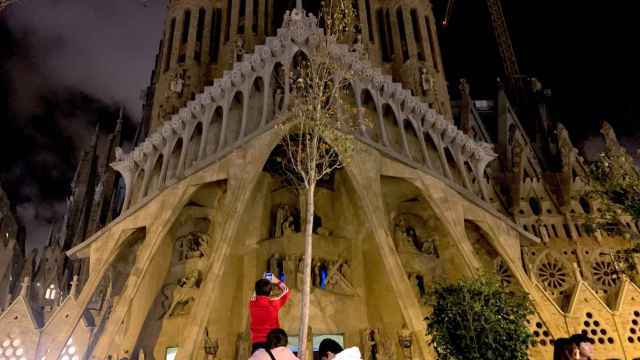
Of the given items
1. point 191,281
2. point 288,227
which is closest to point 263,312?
point 191,281

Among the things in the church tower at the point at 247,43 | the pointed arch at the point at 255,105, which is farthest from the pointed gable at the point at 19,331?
the pointed arch at the point at 255,105

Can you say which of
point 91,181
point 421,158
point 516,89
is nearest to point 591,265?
point 421,158

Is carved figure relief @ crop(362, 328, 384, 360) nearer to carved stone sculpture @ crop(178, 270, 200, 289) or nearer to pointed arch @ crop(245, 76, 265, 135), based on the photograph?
carved stone sculpture @ crop(178, 270, 200, 289)

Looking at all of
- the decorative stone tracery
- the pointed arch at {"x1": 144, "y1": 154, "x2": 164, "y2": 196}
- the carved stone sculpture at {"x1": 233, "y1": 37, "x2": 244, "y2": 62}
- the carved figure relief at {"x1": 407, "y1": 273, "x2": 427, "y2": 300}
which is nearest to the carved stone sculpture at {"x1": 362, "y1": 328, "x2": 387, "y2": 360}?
the carved figure relief at {"x1": 407, "y1": 273, "x2": 427, "y2": 300}

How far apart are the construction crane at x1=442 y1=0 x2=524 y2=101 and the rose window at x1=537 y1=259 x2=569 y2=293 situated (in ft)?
48.6

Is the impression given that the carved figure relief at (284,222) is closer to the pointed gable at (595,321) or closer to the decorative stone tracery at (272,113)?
the decorative stone tracery at (272,113)

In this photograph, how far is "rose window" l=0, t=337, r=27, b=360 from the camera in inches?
580

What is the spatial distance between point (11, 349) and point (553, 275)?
20.6 meters

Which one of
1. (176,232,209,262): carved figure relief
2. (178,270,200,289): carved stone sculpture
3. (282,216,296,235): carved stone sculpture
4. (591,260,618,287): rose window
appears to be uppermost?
(282,216,296,235): carved stone sculpture

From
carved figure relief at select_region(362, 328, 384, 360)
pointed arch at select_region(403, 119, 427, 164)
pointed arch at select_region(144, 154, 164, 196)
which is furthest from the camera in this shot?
pointed arch at select_region(403, 119, 427, 164)

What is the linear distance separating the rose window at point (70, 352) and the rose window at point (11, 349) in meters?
1.14

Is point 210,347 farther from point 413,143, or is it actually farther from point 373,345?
point 413,143

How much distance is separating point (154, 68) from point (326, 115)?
66.9 feet

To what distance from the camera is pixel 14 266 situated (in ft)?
102
